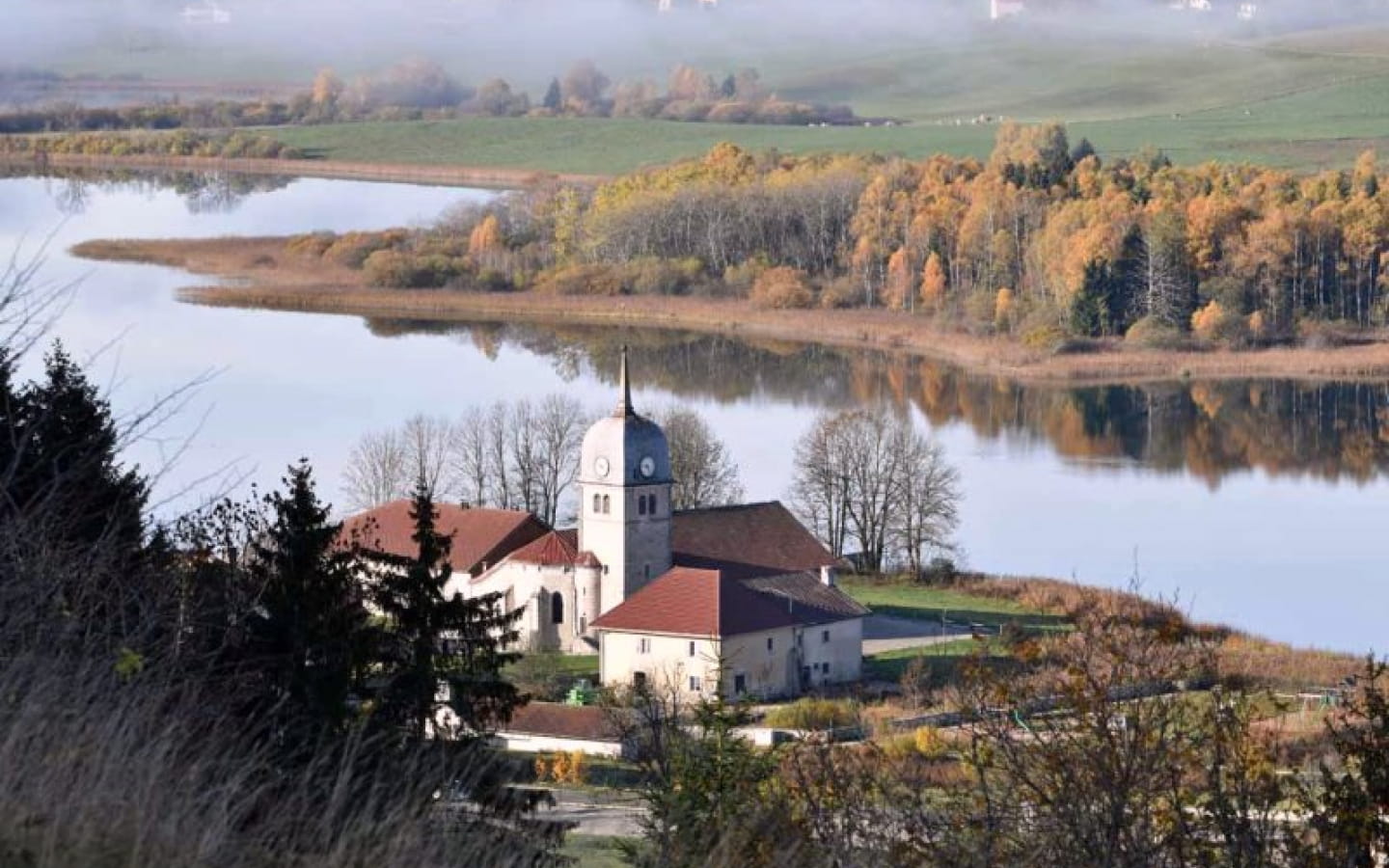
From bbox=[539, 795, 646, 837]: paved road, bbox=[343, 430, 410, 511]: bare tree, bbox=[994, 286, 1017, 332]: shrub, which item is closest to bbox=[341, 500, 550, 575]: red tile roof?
bbox=[343, 430, 410, 511]: bare tree

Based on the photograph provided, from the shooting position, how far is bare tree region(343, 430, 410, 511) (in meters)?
24.2

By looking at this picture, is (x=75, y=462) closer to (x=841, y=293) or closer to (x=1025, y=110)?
(x=841, y=293)

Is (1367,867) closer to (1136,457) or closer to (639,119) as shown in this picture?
(1136,457)

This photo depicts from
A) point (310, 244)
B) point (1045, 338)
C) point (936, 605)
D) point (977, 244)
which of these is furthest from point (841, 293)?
point (936, 605)

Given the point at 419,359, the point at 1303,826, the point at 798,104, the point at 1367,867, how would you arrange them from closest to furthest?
the point at 1367,867 < the point at 1303,826 < the point at 419,359 < the point at 798,104

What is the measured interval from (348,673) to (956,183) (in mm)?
38784

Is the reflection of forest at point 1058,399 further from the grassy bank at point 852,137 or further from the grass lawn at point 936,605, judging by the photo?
the grassy bank at point 852,137

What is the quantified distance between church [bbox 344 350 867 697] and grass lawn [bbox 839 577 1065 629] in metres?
0.91

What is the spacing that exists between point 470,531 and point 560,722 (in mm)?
4903

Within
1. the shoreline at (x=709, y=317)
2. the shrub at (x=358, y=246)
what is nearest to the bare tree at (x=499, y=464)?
the shoreline at (x=709, y=317)

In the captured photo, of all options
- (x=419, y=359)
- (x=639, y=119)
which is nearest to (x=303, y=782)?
(x=419, y=359)

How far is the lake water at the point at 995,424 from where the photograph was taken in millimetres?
21925

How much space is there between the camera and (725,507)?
2102 centimetres

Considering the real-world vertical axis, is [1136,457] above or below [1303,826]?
below
